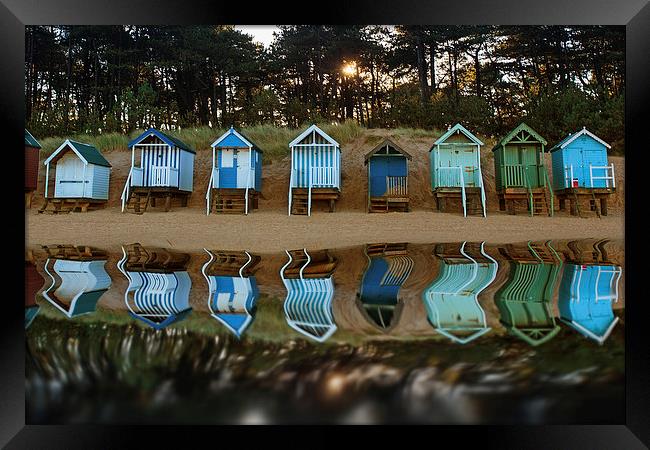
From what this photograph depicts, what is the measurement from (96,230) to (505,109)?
376 centimetres

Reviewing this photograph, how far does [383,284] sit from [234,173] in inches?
80.2

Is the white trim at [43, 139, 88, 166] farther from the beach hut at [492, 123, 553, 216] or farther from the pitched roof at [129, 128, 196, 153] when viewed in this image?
the beach hut at [492, 123, 553, 216]

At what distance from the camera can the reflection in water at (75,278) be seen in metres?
3.42

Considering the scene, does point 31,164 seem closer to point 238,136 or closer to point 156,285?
point 156,285

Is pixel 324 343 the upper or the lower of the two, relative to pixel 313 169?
lower

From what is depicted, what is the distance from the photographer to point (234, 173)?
4746 mm

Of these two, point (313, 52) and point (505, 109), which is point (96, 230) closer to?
point (313, 52)

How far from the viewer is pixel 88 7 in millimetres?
2951

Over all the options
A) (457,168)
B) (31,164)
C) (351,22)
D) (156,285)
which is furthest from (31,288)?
(457,168)

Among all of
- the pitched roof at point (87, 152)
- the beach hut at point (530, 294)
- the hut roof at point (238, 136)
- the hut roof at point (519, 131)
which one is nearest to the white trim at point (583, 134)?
the hut roof at point (519, 131)

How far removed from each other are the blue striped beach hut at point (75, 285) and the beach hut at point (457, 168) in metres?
2.97

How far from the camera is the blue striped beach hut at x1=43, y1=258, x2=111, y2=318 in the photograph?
341 centimetres

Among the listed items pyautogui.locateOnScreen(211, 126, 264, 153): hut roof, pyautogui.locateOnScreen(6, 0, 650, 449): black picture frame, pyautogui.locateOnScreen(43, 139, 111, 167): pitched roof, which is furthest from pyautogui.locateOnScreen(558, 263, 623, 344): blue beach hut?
pyautogui.locateOnScreen(43, 139, 111, 167): pitched roof

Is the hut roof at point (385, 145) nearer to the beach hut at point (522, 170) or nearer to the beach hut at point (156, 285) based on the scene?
the beach hut at point (522, 170)
